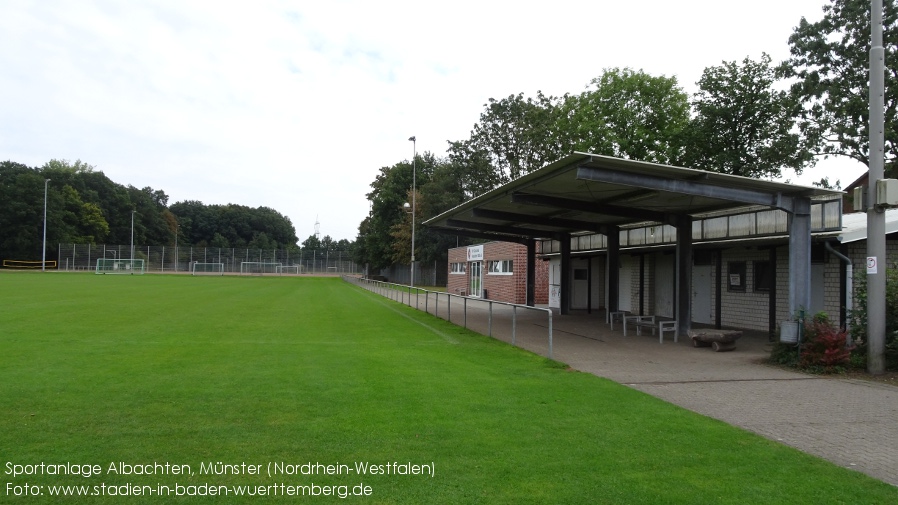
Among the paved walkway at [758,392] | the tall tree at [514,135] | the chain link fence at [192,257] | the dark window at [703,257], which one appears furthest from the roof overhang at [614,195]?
the chain link fence at [192,257]

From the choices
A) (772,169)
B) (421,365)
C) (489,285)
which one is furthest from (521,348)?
(772,169)

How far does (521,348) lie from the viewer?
42.0 feet

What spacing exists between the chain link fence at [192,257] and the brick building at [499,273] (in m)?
46.4

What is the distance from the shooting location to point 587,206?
51.7ft

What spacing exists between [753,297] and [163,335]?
1413cm

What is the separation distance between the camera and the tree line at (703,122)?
99.5 feet

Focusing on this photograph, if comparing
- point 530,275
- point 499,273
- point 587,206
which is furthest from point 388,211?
point 587,206

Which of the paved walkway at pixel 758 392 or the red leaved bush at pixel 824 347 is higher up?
the red leaved bush at pixel 824 347

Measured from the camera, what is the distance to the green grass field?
4.38 m

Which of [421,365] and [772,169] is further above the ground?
[772,169]

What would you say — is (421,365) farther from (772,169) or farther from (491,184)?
(491,184)

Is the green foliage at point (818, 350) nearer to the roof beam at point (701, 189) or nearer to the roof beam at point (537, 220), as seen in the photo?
the roof beam at point (701, 189)

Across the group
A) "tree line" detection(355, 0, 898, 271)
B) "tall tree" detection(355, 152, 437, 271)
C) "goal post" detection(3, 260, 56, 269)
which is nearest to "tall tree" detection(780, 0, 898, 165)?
"tree line" detection(355, 0, 898, 271)

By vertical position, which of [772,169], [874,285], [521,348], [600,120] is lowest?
[521,348]
